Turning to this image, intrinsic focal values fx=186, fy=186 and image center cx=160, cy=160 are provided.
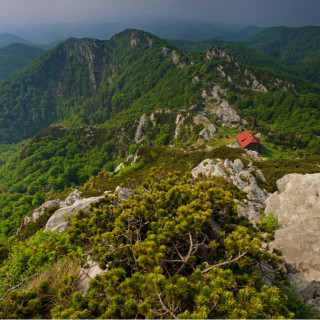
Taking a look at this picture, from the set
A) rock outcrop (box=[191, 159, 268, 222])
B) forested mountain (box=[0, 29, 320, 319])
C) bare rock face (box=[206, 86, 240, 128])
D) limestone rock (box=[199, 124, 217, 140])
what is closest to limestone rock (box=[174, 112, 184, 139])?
forested mountain (box=[0, 29, 320, 319])

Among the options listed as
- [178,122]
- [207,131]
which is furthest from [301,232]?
[178,122]

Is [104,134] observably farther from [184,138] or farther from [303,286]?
[303,286]

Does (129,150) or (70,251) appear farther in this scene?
(129,150)

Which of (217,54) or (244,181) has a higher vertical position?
(217,54)

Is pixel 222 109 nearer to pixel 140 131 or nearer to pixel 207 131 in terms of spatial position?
pixel 207 131

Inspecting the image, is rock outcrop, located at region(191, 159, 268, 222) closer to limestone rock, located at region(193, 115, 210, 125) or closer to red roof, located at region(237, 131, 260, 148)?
red roof, located at region(237, 131, 260, 148)

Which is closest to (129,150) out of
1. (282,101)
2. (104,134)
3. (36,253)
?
(104,134)
